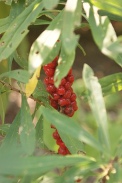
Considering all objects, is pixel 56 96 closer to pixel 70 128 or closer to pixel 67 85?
pixel 67 85

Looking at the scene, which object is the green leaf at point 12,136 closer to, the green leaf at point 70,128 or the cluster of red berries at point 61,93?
the cluster of red berries at point 61,93

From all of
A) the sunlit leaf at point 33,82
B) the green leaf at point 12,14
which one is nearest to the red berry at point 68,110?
the sunlit leaf at point 33,82

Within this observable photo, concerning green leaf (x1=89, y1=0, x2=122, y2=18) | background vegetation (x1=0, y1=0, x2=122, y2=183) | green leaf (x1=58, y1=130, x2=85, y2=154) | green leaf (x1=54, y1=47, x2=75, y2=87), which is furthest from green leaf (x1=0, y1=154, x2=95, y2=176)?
green leaf (x1=89, y1=0, x2=122, y2=18)

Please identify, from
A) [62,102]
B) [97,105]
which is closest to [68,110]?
[62,102]

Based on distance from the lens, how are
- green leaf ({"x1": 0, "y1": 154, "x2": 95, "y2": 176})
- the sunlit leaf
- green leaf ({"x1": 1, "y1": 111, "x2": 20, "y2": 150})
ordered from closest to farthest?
green leaf ({"x1": 0, "y1": 154, "x2": 95, "y2": 176})
the sunlit leaf
green leaf ({"x1": 1, "y1": 111, "x2": 20, "y2": 150})

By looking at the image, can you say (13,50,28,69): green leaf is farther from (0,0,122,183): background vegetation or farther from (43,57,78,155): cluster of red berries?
(43,57,78,155): cluster of red berries
